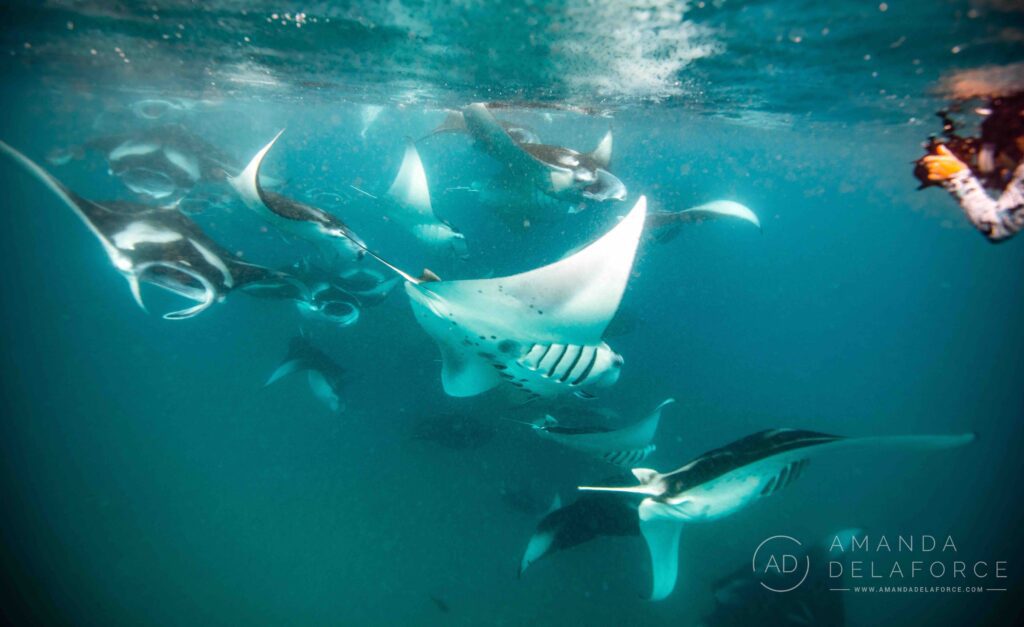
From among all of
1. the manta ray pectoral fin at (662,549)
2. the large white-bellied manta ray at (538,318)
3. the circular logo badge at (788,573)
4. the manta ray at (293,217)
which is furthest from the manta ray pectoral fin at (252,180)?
the circular logo badge at (788,573)

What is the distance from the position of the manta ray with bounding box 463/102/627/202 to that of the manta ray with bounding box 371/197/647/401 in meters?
2.80

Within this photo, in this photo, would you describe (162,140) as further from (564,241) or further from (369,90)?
(564,241)

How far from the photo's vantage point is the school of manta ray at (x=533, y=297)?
8.91 ft

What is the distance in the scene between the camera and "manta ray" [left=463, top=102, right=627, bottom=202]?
5.51 metres

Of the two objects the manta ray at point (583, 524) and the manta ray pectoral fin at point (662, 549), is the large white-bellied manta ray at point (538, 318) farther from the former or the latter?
the manta ray at point (583, 524)

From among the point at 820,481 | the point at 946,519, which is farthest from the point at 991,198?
the point at 946,519

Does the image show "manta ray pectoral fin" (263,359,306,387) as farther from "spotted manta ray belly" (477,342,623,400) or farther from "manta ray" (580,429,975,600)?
"manta ray" (580,429,975,600)

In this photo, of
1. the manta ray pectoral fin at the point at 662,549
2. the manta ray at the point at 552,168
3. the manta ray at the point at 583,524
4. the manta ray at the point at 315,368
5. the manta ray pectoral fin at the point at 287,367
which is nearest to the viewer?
the manta ray pectoral fin at the point at 662,549

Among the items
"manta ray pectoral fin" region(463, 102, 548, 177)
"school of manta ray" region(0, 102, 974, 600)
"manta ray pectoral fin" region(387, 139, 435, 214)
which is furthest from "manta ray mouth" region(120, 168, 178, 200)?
"manta ray pectoral fin" region(463, 102, 548, 177)

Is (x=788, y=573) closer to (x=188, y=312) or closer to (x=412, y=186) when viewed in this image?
(x=412, y=186)

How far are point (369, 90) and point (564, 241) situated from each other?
296 inches

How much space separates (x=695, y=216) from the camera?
7.17 m

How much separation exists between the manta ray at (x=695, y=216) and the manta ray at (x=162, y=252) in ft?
19.9

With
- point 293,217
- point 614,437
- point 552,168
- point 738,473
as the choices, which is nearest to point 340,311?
point 293,217
